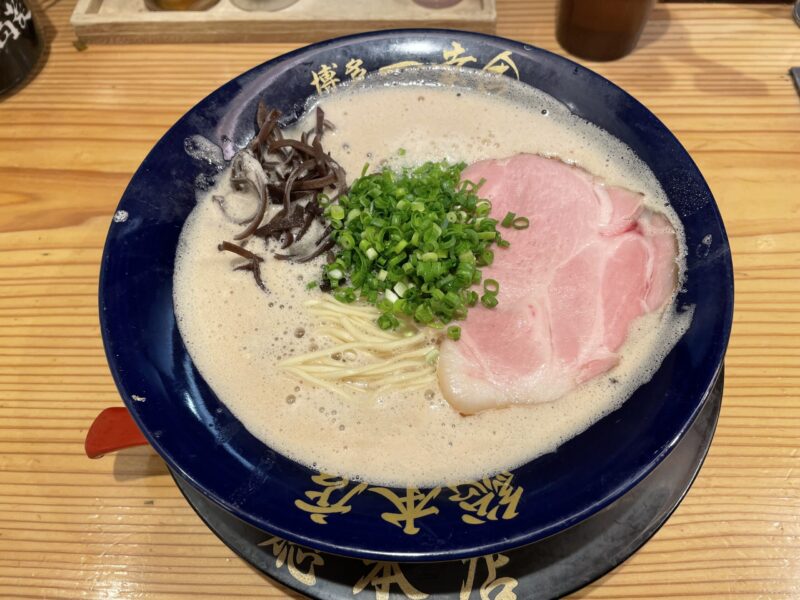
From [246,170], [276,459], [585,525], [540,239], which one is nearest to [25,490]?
[276,459]

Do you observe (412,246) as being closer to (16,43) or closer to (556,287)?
(556,287)

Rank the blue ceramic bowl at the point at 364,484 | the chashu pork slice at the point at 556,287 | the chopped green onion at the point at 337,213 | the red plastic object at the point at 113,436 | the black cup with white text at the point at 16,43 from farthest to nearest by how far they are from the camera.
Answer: the black cup with white text at the point at 16,43
the chopped green onion at the point at 337,213
the chashu pork slice at the point at 556,287
the red plastic object at the point at 113,436
the blue ceramic bowl at the point at 364,484

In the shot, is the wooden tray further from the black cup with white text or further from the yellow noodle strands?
the yellow noodle strands

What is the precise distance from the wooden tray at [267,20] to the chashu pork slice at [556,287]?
1.00 metres

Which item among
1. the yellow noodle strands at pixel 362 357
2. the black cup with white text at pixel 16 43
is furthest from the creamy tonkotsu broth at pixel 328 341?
the black cup with white text at pixel 16 43

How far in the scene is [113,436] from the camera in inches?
57.0

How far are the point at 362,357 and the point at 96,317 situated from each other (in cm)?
97

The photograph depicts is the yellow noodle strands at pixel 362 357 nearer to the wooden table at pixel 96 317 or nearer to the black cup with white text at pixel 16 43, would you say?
the wooden table at pixel 96 317

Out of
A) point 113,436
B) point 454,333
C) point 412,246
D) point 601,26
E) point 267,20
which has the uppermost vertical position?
point 601,26

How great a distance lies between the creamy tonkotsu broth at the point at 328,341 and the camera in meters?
1.46

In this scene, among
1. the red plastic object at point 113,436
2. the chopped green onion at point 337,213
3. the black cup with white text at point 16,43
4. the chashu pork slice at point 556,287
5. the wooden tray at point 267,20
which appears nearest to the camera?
the red plastic object at point 113,436

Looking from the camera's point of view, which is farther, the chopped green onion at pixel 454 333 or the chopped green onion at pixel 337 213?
the chopped green onion at pixel 337 213

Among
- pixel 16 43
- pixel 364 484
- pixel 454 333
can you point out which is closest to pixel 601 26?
pixel 454 333

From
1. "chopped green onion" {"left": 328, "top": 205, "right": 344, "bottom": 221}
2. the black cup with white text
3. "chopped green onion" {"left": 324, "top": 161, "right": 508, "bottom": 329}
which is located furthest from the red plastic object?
the black cup with white text
